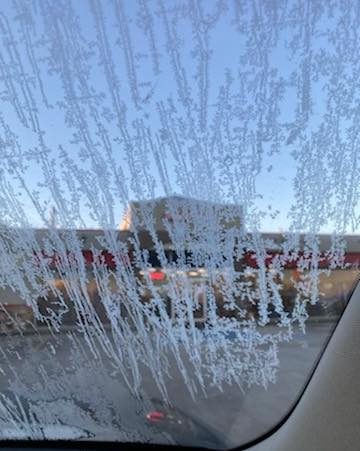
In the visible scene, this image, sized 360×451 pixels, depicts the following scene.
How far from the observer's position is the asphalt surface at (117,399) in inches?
108

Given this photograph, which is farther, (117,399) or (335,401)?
(117,399)

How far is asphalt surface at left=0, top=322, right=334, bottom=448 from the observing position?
274 cm

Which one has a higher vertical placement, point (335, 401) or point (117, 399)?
point (335, 401)

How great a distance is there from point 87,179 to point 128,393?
41.4 inches

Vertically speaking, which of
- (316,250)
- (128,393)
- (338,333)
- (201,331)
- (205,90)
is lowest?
(128,393)

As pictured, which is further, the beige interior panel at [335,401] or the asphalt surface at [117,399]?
the asphalt surface at [117,399]

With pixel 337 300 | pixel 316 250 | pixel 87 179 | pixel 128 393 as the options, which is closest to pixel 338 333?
pixel 337 300

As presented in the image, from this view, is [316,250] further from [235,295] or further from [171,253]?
[171,253]

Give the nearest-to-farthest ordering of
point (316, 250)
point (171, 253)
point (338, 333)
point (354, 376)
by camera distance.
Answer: point (354, 376) < point (338, 333) < point (316, 250) < point (171, 253)

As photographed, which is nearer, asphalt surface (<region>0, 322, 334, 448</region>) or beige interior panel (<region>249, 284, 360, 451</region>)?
beige interior panel (<region>249, 284, 360, 451</region>)

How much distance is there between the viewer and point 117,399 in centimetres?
296

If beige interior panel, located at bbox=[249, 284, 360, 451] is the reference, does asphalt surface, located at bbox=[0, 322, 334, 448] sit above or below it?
below

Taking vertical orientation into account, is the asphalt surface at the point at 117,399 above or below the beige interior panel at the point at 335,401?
below

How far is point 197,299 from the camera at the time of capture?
2.85 m
